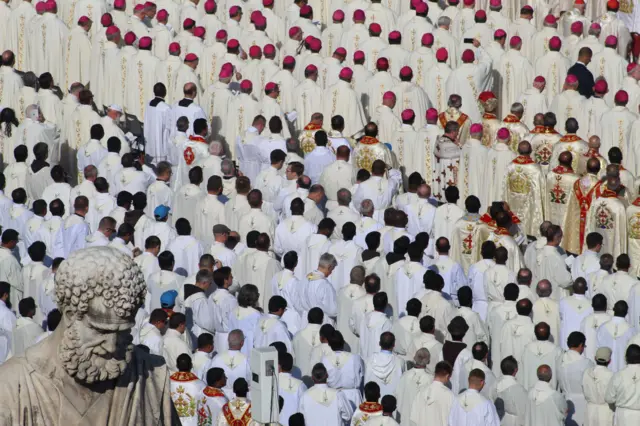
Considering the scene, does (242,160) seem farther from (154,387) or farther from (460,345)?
(154,387)

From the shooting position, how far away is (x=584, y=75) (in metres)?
22.5

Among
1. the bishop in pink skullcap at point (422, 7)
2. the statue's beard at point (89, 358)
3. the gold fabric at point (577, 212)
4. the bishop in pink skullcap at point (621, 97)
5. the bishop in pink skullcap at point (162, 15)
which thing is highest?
the statue's beard at point (89, 358)

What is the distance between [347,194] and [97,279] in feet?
45.8

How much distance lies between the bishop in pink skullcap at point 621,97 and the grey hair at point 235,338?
777 centimetres

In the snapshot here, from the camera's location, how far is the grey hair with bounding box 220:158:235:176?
66.4 ft

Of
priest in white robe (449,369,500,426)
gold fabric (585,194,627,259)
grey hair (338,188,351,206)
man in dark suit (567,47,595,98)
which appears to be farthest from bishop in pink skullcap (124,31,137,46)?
priest in white robe (449,369,500,426)

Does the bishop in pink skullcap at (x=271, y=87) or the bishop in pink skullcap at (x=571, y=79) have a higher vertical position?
the bishop in pink skullcap at (x=571, y=79)

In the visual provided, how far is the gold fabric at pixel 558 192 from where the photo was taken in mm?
19906

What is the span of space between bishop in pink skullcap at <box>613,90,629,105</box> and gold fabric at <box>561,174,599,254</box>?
6.64ft

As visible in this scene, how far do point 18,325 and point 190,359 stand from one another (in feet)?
7.80

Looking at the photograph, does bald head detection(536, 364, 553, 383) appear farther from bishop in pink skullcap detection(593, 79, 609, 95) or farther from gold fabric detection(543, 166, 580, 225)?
bishop in pink skullcap detection(593, 79, 609, 95)

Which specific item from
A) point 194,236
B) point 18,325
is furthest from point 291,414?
point 194,236

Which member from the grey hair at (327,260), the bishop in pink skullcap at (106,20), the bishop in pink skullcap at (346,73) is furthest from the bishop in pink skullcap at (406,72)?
the grey hair at (327,260)

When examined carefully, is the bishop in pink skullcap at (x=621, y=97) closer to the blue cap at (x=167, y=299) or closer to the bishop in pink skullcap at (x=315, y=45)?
the bishop in pink skullcap at (x=315, y=45)
